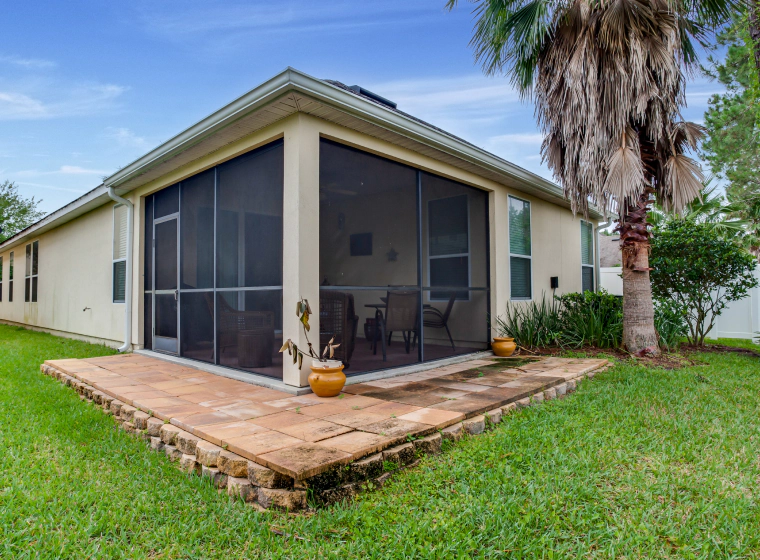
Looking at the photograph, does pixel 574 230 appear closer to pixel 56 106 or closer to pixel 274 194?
pixel 274 194

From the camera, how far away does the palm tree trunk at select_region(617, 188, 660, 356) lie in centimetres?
550

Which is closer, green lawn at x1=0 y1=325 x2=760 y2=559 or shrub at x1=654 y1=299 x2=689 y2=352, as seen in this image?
green lawn at x1=0 y1=325 x2=760 y2=559

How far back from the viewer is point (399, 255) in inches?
307

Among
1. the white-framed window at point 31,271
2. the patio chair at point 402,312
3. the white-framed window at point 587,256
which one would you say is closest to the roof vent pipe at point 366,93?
the patio chair at point 402,312

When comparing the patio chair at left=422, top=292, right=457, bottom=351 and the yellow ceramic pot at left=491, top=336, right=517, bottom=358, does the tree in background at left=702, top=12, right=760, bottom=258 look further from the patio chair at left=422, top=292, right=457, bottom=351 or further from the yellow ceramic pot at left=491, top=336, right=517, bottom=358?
the patio chair at left=422, top=292, right=457, bottom=351

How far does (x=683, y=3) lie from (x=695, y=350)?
4518mm

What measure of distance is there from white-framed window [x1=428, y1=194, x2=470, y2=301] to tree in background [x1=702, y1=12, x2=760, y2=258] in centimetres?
606

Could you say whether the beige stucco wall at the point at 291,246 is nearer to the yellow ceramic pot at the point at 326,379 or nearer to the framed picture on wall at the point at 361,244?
the yellow ceramic pot at the point at 326,379

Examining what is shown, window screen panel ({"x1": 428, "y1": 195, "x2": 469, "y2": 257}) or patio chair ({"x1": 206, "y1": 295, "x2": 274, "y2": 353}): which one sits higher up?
window screen panel ({"x1": 428, "y1": 195, "x2": 469, "y2": 257})

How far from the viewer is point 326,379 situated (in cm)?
335

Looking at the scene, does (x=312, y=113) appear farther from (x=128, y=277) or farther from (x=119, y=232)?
(x=119, y=232)

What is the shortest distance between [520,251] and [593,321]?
1413 millimetres

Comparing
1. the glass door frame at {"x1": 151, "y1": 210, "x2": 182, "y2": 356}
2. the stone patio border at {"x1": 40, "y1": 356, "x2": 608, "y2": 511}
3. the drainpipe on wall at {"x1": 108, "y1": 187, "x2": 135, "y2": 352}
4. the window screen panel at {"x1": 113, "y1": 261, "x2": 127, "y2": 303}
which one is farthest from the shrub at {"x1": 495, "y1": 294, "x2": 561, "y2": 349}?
the window screen panel at {"x1": 113, "y1": 261, "x2": 127, "y2": 303}

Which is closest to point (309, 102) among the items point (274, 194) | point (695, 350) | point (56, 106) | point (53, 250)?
point (274, 194)
